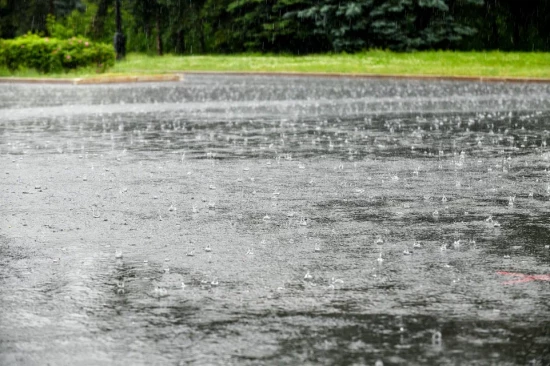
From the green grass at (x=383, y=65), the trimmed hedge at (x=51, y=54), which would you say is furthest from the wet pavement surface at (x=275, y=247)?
the trimmed hedge at (x=51, y=54)

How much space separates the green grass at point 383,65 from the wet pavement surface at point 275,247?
19284mm

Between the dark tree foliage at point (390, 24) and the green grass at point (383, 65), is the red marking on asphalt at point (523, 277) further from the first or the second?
the dark tree foliage at point (390, 24)

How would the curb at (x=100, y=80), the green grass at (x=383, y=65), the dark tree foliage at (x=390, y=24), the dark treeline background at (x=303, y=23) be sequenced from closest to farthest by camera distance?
the curb at (x=100, y=80), the green grass at (x=383, y=65), the dark tree foliage at (x=390, y=24), the dark treeline background at (x=303, y=23)

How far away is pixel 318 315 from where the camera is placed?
5.17 m

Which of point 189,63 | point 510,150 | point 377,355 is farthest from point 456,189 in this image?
point 189,63

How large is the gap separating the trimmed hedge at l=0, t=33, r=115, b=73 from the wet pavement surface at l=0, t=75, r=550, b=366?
64.9ft

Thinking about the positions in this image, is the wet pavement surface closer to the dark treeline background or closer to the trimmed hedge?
the trimmed hedge

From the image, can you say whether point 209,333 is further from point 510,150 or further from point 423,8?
point 423,8

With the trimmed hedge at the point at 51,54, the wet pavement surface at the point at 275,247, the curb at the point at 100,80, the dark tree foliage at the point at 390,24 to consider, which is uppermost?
the dark tree foliage at the point at 390,24

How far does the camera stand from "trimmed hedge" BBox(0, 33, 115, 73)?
35.0 metres

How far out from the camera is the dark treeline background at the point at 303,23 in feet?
184

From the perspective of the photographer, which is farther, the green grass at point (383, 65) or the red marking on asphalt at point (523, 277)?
the green grass at point (383, 65)

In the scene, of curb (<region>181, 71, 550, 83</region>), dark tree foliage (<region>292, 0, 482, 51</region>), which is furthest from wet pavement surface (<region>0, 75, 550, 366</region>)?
dark tree foliage (<region>292, 0, 482, 51</region>)

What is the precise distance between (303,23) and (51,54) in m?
29.9
